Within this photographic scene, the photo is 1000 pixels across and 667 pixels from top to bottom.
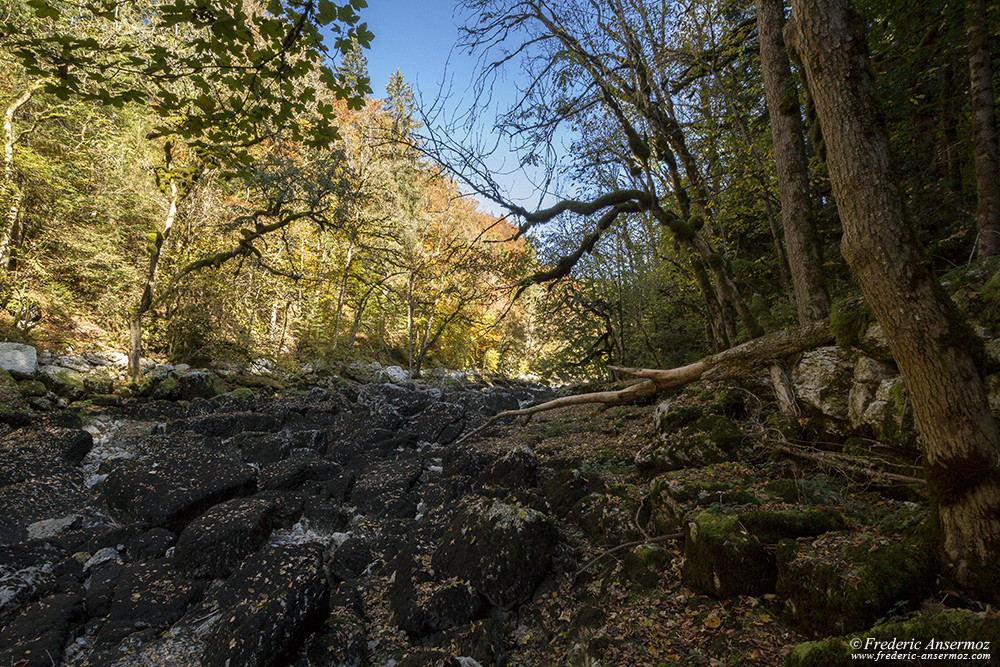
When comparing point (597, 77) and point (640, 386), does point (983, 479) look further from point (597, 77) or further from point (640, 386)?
point (597, 77)

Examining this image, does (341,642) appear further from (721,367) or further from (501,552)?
(721,367)

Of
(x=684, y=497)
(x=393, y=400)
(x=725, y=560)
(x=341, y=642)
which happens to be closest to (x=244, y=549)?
(x=341, y=642)

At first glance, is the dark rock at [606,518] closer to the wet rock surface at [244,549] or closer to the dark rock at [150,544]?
the wet rock surface at [244,549]

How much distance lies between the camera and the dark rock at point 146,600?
3980mm

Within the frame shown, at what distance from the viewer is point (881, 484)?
132 inches

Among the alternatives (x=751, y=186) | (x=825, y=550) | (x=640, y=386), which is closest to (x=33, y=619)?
(x=640, y=386)

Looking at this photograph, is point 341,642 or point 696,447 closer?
point 341,642

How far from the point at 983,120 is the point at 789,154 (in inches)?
94.7

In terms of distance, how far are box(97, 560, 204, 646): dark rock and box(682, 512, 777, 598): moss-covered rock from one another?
16.0ft

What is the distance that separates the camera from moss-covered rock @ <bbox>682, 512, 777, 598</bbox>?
2977mm

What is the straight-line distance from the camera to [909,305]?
233cm

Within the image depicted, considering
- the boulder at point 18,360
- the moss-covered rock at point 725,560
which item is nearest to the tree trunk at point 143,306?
the boulder at point 18,360

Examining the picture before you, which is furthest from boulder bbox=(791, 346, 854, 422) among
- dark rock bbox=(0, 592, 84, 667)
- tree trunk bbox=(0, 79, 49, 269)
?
tree trunk bbox=(0, 79, 49, 269)

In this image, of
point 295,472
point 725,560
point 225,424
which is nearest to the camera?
A: point 725,560
